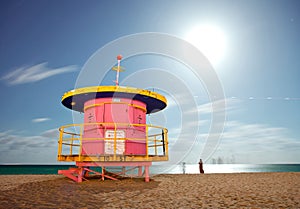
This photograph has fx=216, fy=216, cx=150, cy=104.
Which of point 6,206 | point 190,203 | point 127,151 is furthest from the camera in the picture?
point 127,151

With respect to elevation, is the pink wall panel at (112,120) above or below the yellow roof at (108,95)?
below

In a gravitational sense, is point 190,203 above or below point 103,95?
below

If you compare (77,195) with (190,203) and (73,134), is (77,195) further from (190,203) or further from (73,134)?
(73,134)

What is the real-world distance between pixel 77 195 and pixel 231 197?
200 inches

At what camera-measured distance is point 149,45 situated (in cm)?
1163

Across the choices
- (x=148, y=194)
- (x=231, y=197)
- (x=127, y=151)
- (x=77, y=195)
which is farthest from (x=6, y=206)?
(x=231, y=197)

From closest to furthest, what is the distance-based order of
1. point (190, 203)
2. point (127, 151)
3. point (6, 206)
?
point (6, 206) < point (190, 203) < point (127, 151)

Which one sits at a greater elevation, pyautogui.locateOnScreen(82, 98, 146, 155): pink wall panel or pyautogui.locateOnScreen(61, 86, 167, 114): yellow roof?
pyautogui.locateOnScreen(61, 86, 167, 114): yellow roof

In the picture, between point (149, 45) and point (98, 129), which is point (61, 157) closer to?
point (98, 129)

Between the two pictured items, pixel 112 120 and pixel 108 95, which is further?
pixel 108 95

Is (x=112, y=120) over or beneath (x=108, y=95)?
beneath

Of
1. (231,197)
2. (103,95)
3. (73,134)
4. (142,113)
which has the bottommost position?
(231,197)

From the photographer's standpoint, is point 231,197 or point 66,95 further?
point 66,95

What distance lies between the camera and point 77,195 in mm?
7195
